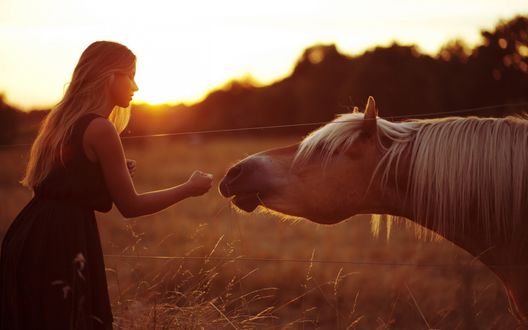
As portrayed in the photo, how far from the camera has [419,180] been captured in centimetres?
325

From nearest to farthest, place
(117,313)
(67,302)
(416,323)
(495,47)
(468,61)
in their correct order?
(67,302), (117,313), (416,323), (495,47), (468,61)

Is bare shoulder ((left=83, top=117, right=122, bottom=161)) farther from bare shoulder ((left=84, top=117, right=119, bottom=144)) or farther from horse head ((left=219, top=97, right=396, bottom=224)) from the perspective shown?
horse head ((left=219, top=97, right=396, bottom=224))

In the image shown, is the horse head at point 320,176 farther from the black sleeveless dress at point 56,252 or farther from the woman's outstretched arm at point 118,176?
the black sleeveless dress at point 56,252

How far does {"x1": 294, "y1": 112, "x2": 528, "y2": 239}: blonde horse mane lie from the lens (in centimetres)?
308

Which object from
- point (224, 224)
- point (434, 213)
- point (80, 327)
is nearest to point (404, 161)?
point (434, 213)

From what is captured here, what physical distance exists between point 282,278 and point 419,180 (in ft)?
13.8

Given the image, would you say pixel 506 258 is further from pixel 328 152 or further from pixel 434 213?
pixel 328 152

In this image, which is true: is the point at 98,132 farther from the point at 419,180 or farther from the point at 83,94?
the point at 419,180

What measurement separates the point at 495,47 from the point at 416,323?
20811mm

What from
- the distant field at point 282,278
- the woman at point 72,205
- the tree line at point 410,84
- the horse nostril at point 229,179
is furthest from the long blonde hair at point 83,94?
the tree line at point 410,84

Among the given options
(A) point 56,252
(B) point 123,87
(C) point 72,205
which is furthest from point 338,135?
(A) point 56,252

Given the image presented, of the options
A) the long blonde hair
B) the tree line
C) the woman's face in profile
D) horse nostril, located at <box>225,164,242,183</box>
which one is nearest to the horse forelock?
horse nostril, located at <box>225,164,242,183</box>

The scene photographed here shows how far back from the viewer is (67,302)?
113 inches

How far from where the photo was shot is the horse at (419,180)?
311cm
